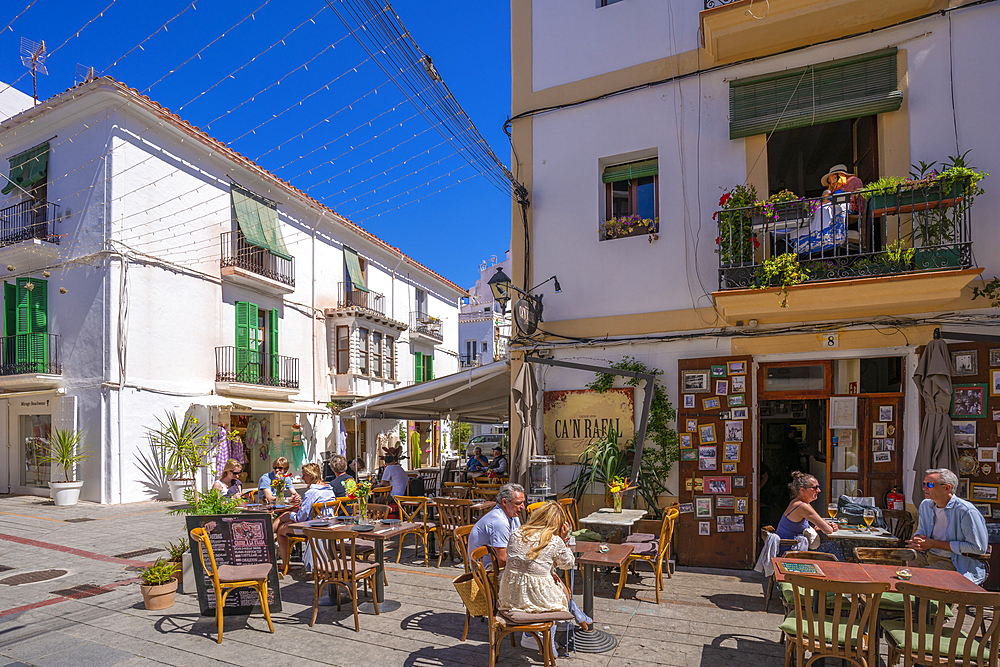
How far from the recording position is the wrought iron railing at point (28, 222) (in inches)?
583

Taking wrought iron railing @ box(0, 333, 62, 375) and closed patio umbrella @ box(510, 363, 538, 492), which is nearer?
closed patio umbrella @ box(510, 363, 538, 492)

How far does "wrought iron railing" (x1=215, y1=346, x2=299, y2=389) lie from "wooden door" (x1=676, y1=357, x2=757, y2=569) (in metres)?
13.5

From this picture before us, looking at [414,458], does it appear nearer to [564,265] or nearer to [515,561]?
[564,265]

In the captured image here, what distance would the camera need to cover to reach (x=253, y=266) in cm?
1777

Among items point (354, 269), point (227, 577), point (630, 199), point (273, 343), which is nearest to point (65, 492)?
point (273, 343)

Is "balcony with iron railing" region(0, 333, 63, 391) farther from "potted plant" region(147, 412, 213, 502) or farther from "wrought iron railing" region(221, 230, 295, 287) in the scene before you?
"wrought iron railing" region(221, 230, 295, 287)

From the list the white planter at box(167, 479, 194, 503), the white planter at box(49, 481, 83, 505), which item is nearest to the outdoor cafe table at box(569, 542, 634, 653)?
the white planter at box(167, 479, 194, 503)

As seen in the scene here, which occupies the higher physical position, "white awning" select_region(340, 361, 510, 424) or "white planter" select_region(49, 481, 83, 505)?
"white awning" select_region(340, 361, 510, 424)

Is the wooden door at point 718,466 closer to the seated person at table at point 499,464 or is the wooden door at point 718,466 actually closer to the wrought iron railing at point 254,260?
the seated person at table at point 499,464

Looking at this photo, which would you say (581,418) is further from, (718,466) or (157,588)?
(157,588)

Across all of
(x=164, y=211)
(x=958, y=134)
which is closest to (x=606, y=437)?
(x=958, y=134)

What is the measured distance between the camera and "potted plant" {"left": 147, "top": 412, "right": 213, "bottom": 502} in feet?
46.4

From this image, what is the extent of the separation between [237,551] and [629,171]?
6.71m

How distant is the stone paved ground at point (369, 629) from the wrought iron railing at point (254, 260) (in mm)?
11139
